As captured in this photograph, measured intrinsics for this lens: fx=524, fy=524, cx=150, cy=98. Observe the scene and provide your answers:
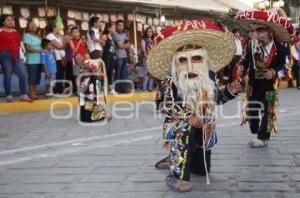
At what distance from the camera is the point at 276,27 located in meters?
5.80

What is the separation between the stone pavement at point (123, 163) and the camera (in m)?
4.50

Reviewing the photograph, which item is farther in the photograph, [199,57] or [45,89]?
[45,89]

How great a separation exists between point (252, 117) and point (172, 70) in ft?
6.35

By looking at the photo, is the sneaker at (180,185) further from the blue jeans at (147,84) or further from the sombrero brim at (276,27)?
the blue jeans at (147,84)

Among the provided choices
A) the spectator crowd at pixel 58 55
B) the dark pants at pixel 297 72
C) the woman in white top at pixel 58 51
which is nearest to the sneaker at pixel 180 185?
the spectator crowd at pixel 58 55

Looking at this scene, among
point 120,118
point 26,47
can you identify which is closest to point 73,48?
point 26,47

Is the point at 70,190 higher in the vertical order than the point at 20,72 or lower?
lower

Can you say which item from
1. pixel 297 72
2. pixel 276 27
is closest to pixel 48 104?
pixel 276 27

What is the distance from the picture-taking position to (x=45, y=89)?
11812 millimetres

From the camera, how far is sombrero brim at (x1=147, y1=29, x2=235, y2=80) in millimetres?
4434

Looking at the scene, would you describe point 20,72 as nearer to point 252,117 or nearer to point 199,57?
point 252,117

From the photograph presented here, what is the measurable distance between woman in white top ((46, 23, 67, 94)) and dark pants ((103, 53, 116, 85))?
0.98 m

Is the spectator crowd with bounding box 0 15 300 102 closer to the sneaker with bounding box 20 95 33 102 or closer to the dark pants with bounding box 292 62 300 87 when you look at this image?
the sneaker with bounding box 20 95 33 102

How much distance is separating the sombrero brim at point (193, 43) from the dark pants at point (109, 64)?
23.4ft
